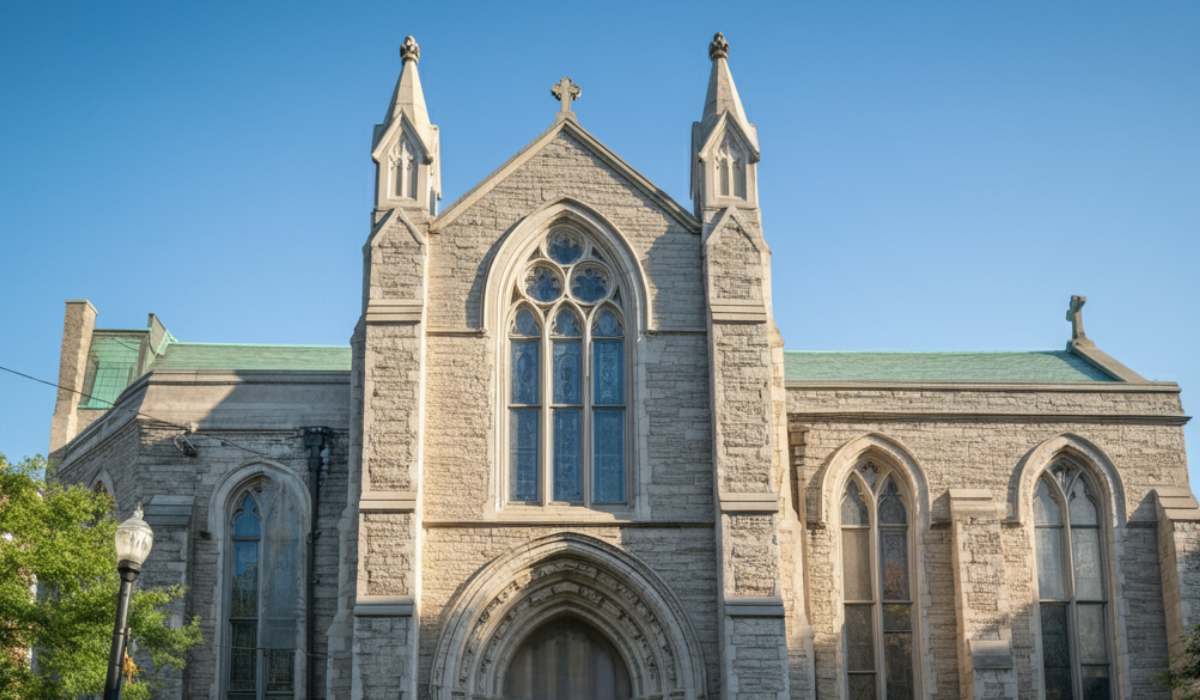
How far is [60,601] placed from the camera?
1847 cm

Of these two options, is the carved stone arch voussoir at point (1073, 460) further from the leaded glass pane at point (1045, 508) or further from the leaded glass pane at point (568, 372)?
the leaded glass pane at point (568, 372)

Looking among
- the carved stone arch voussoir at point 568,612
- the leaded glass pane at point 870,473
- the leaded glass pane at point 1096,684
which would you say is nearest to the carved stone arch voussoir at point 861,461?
the leaded glass pane at point 870,473

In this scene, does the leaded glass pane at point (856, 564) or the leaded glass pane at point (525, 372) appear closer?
the leaded glass pane at point (525, 372)

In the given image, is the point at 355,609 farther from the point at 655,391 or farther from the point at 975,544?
the point at 975,544

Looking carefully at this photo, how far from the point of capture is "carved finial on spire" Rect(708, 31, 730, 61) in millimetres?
22578

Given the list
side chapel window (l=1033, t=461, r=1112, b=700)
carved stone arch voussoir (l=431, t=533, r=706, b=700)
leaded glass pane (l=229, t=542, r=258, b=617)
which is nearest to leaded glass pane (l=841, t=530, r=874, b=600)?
side chapel window (l=1033, t=461, r=1112, b=700)

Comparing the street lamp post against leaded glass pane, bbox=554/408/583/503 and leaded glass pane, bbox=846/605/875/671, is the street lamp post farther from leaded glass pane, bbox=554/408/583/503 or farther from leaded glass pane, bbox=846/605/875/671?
leaded glass pane, bbox=846/605/875/671

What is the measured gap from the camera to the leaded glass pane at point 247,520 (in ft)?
74.5

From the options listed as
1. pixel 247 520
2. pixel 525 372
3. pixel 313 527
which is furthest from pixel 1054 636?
pixel 247 520

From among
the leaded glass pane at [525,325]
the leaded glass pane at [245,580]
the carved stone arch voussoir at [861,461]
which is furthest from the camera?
the carved stone arch voussoir at [861,461]

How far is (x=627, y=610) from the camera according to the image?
783 inches

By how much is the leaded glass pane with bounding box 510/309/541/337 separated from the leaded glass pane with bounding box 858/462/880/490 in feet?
20.2

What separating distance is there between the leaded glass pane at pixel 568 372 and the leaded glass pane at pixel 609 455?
1.42 ft

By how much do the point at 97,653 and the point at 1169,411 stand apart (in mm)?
17077
